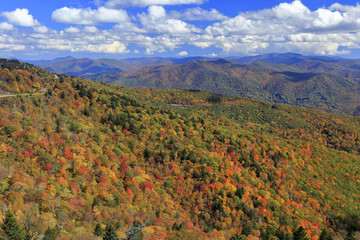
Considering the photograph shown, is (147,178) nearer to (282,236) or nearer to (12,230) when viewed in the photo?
(282,236)

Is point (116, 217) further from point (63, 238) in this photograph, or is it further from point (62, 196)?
point (63, 238)

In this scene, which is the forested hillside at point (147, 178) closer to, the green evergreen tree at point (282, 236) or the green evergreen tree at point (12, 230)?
the green evergreen tree at point (12, 230)

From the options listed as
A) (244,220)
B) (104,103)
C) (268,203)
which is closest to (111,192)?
(244,220)

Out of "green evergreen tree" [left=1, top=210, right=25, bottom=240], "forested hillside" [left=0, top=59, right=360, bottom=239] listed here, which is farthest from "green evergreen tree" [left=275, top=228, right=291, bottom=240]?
"green evergreen tree" [left=1, top=210, right=25, bottom=240]

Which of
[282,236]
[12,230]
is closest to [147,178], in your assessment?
[282,236]

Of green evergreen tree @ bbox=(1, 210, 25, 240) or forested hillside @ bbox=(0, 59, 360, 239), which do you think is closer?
green evergreen tree @ bbox=(1, 210, 25, 240)

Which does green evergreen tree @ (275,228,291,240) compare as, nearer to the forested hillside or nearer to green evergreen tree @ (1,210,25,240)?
the forested hillside

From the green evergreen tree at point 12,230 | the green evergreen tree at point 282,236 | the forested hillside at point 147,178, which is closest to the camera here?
the green evergreen tree at point 12,230

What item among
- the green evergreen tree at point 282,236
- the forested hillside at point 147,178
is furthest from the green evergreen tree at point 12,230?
the green evergreen tree at point 282,236
